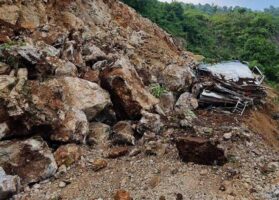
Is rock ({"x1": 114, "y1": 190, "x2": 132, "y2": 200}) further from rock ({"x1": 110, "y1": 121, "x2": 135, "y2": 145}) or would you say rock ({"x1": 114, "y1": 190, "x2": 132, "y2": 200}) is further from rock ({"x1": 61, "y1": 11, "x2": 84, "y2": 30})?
rock ({"x1": 61, "y1": 11, "x2": 84, "y2": 30})

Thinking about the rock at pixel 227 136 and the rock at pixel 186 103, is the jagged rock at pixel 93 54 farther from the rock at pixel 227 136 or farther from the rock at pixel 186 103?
the rock at pixel 227 136

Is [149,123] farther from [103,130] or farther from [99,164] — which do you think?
[99,164]

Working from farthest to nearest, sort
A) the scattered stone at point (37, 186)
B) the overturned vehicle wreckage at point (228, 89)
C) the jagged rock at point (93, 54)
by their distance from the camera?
the jagged rock at point (93, 54), the overturned vehicle wreckage at point (228, 89), the scattered stone at point (37, 186)

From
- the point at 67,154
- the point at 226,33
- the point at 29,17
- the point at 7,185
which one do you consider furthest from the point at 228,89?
the point at 226,33

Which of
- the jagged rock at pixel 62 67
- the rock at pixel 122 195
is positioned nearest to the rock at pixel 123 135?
the rock at pixel 122 195

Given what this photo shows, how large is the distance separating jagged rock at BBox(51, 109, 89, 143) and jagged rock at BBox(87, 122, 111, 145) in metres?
0.21

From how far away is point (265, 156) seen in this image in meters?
8.78

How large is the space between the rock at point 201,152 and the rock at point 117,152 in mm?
1199

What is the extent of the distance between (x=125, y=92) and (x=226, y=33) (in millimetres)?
50638

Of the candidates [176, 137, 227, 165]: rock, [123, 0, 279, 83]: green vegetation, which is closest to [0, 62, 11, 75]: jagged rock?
[176, 137, 227, 165]: rock

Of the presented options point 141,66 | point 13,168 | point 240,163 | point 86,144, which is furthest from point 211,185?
point 141,66

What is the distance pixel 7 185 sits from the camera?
23.8 feet

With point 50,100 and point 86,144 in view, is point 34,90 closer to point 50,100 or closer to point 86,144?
point 50,100

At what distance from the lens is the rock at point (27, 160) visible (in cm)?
780
